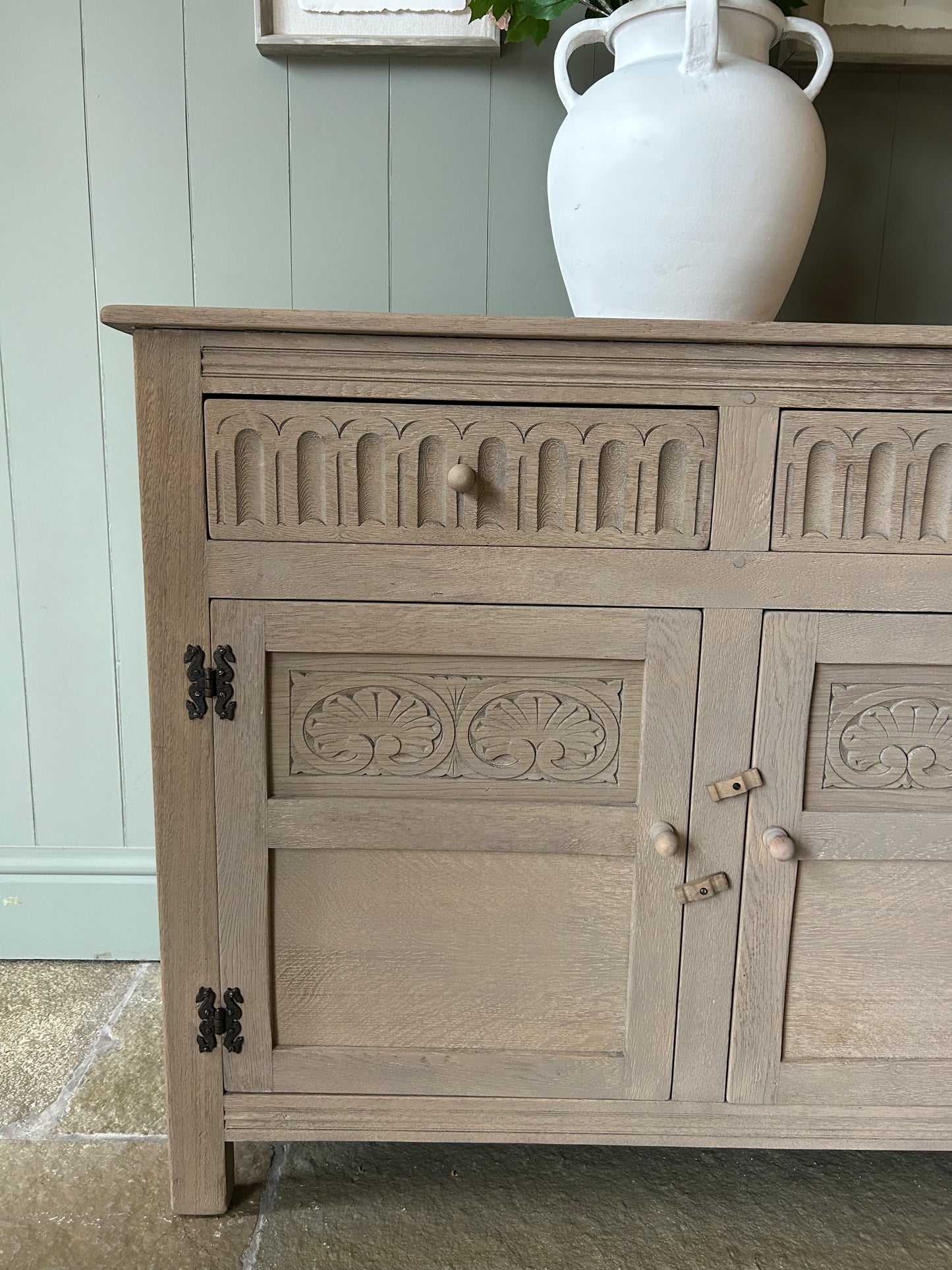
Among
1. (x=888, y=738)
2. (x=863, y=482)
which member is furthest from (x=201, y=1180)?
(x=863, y=482)

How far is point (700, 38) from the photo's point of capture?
888 mm

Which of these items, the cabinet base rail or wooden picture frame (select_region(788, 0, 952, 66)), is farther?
wooden picture frame (select_region(788, 0, 952, 66))

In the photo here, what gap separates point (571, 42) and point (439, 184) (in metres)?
0.33

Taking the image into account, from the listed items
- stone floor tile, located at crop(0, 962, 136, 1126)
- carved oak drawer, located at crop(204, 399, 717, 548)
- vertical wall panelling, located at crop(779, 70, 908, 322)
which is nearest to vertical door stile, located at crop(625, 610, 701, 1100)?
carved oak drawer, located at crop(204, 399, 717, 548)

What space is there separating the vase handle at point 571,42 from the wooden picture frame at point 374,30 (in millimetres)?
267

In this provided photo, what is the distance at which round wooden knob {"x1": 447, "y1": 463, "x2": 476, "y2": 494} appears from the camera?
0.84 m

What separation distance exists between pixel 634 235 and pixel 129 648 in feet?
3.43

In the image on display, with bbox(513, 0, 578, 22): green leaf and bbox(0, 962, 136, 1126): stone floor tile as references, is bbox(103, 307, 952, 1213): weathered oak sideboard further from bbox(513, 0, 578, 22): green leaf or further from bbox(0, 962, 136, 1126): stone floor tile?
bbox(513, 0, 578, 22): green leaf

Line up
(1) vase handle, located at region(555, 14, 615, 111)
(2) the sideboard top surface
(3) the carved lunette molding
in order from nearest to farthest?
(2) the sideboard top surface
(3) the carved lunette molding
(1) vase handle, located at region(555, 14, 615, 111)

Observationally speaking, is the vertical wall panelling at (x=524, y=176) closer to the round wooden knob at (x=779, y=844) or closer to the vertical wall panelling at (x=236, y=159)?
the vertical wall panelling at (x=236, y=159)

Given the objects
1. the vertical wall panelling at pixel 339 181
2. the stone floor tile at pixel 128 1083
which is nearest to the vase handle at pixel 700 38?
the vertical wall panelling at pixel 339 181

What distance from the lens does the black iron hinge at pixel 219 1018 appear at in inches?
37.2

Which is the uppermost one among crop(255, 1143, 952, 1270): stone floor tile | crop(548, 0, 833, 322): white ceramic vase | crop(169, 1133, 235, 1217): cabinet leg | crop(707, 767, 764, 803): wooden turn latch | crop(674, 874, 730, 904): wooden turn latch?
crop(548, 0, 833, 322): white ceramic vase

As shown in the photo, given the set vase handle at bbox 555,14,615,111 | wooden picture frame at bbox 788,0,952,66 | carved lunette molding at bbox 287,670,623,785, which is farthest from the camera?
wooden picture frame at bbox 788,0,952,66
